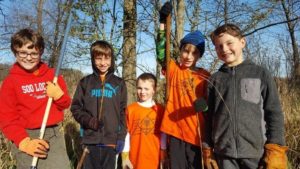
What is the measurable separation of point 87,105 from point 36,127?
664mm

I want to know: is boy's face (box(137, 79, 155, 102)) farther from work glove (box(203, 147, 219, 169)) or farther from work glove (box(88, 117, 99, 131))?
work glove (box(203, 147, 219, 169))

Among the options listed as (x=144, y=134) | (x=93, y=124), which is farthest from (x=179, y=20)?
(x=93, y=124)

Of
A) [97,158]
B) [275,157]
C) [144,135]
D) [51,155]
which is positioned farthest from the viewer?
[144,135]

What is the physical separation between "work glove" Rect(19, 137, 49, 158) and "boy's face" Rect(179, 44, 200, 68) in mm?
1446

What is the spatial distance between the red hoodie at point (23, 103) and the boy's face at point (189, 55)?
1.13m

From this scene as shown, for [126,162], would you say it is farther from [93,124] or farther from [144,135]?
[93,124]

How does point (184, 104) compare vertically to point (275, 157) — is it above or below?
above

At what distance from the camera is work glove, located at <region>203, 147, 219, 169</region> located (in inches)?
120

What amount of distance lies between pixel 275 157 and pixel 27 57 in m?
2.05

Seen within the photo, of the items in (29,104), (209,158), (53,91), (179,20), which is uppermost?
(179,20)

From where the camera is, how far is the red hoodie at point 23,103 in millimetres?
3001

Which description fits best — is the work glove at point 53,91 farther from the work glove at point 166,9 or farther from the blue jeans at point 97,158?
the work glove at point 166,9

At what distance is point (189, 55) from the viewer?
357cm

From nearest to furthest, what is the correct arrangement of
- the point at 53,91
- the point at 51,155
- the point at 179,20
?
1. the point at 53,91
2. the point at 51,155
3. the point at 179,20
